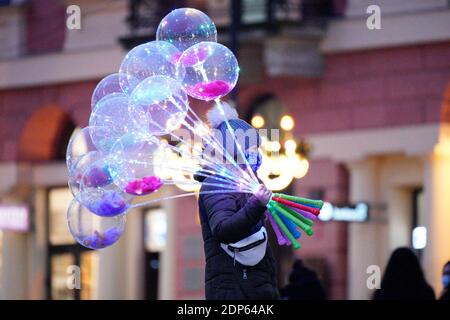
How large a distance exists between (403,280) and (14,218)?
44.9ft

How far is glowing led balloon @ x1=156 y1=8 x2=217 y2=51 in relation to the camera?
906cm

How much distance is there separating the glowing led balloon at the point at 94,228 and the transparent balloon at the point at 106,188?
17 cm

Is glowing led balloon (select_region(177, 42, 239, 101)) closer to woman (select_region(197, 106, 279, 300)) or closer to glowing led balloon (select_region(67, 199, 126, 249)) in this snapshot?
woman (select_region(197, 106, 279, 300))

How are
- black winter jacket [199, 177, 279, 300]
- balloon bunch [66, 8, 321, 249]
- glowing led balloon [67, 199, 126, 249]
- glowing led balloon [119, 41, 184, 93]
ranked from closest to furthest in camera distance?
1. black winter jacket [199, 177, 279, 300]
2. balloon bunch [66, 8, 321, 249]
3. glowing led balloon [119, 41, 184, 93]
4. glowing led balloon [67, 199, 126, 249]

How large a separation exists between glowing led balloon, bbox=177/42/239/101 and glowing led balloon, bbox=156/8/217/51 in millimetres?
288

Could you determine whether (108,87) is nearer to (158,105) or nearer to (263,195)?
(158,105)

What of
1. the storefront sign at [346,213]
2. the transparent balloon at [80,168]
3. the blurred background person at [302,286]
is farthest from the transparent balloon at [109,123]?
the storefront sign at [346,213]

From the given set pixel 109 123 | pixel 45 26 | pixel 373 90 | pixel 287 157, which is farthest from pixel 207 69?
pixel 45 26

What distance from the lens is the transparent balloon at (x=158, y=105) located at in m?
8.59

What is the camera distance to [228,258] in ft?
26.5

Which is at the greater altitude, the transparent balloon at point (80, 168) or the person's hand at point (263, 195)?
the transparent balloon at point (80, 168)

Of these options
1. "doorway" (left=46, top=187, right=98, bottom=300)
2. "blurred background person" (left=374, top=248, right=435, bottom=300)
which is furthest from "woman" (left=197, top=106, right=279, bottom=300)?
"doorway" (left=46, top=187, right=98, bottom=300)

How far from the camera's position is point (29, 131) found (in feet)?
77.2

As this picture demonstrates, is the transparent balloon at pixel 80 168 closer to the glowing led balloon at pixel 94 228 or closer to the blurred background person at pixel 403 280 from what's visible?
the glowing led balloon at pixel 94 228
